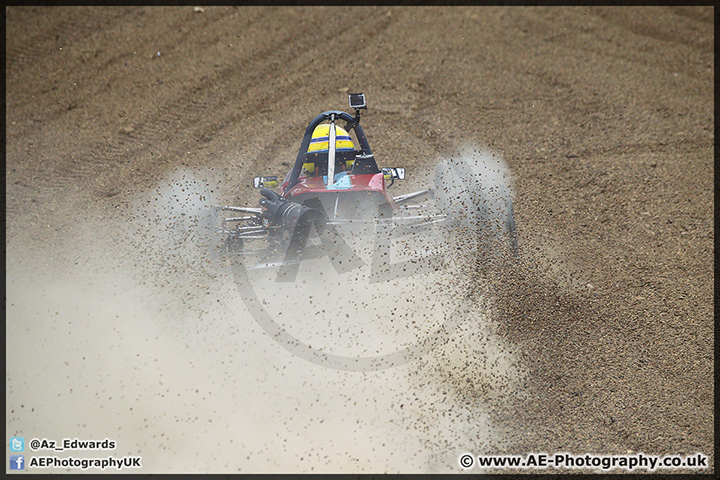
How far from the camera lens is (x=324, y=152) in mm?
10141

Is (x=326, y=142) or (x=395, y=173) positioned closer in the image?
(x=326, y=142)

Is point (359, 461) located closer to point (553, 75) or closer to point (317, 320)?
point (317, 320)

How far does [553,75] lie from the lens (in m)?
15.4

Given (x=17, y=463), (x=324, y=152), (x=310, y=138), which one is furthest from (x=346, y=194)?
(x=17, y=463)

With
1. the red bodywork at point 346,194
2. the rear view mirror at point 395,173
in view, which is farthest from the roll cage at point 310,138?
the rear view mirror at point 395,173

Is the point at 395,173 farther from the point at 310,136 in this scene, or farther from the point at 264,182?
the point at 264,182

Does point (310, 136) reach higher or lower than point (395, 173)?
higher

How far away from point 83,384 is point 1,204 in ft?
19.7

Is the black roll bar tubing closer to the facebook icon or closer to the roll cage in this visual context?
the roll cage

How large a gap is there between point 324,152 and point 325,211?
125cm

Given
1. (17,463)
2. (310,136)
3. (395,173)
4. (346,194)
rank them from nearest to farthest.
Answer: (17,463)
(346,194)
(310,136)
(395,173)

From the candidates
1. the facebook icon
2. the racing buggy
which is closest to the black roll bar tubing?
the racing buggy

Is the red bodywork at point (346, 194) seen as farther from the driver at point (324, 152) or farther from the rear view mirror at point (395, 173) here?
the rear view mirror at point (395, 173)

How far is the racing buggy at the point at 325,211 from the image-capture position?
969 centimetres
